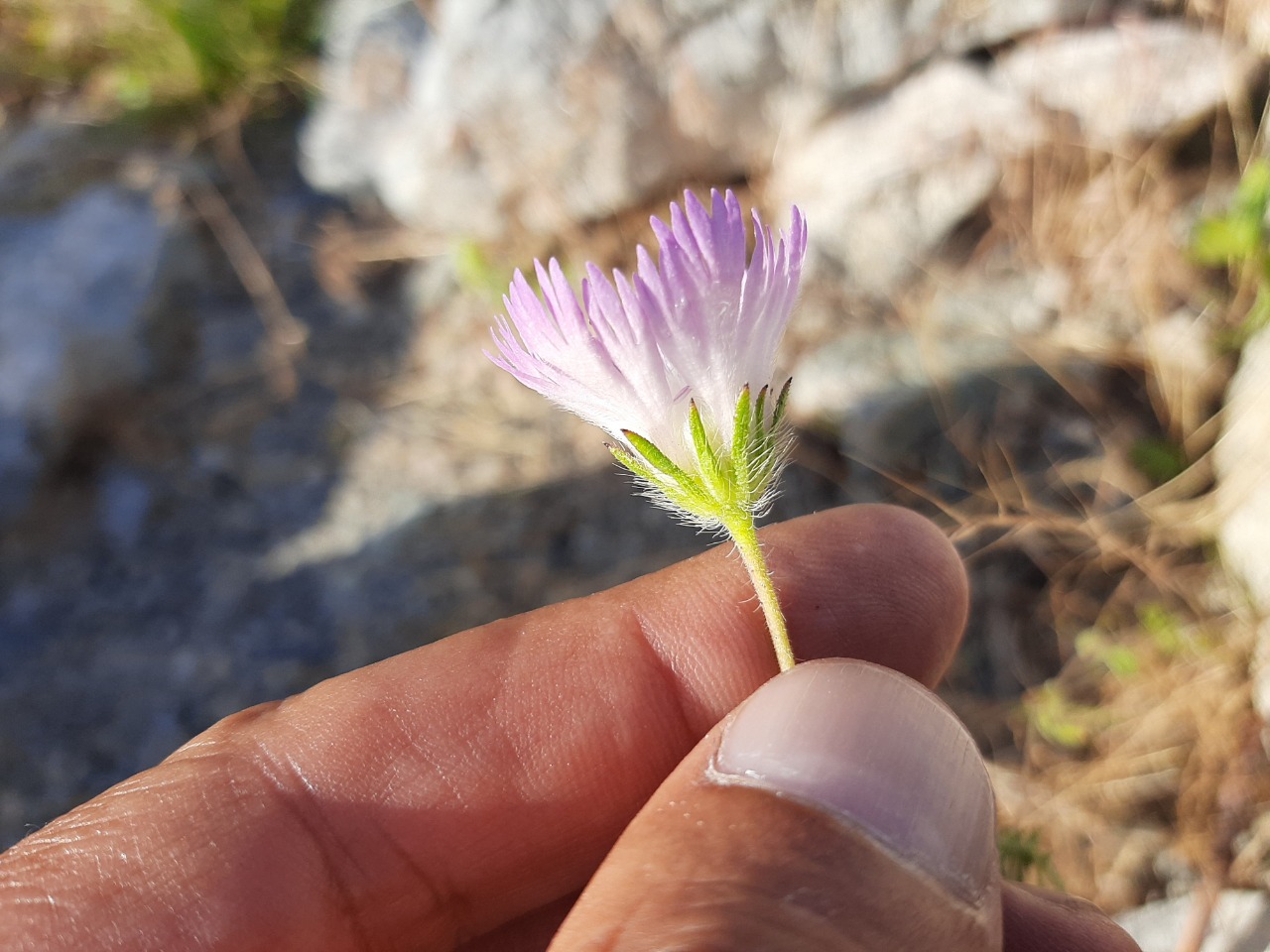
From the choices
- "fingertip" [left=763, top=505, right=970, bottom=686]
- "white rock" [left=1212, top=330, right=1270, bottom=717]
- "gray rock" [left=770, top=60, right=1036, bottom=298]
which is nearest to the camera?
"fingertip" [left=763, top=505, right=970, bottom=686]

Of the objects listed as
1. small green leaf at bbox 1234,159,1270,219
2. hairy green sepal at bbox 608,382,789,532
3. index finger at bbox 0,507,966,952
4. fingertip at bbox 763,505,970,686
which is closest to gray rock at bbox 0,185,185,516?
index finger at bbox 0,507,966,952

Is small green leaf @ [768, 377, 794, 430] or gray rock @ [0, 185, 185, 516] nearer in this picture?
small green leaf @ [768, 377, 794, 430]

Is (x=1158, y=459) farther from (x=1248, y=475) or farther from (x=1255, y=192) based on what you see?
(x=1255, y=192)

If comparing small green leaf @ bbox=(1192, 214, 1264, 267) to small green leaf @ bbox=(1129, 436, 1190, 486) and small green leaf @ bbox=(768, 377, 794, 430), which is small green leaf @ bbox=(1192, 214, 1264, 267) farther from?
small green leaf @ bbox=(768, 377, 794, 430)

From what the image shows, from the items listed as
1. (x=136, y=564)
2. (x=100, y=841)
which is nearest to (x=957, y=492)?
(x=100, y=841)

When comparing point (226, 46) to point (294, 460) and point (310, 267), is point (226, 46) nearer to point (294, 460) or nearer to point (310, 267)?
point (310, 267)

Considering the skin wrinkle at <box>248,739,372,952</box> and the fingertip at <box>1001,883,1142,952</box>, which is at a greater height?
the skin wrinkle at <box>248,739,372,952</box>
